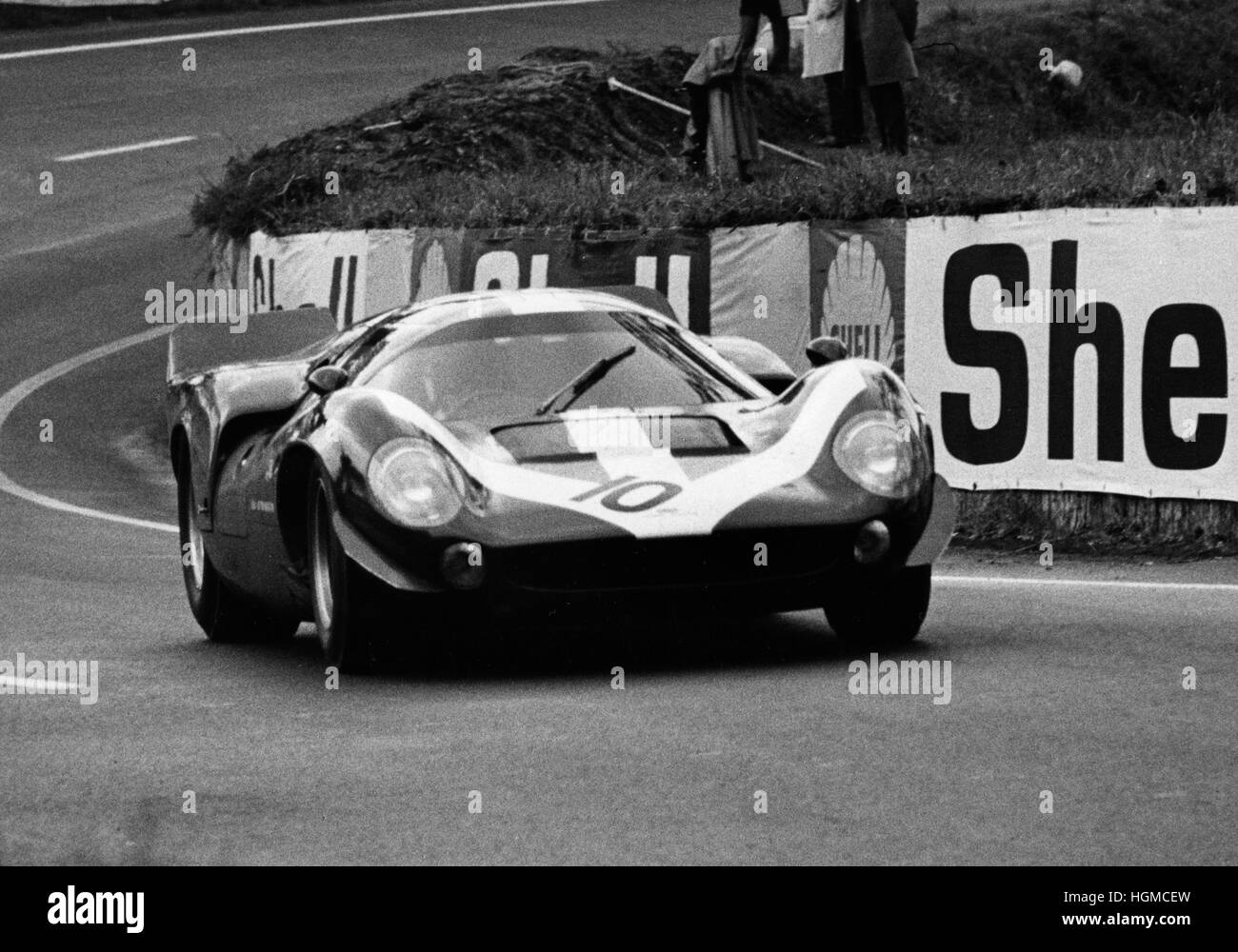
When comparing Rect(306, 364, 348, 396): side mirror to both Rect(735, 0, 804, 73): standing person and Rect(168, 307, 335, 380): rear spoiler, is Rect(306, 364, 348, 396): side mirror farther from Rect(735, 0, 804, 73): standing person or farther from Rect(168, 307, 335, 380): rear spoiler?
Rect(735, 0, 804, 73): standing person

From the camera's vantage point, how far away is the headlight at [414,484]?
7492 millimetres

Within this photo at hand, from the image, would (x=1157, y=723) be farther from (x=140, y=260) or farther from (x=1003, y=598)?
(x=140, y=260)

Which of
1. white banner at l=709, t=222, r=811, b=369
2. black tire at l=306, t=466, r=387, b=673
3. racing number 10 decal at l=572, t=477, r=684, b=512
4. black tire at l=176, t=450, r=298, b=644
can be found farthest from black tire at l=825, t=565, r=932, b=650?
white banner at l=709, t=222, r=811, b=369

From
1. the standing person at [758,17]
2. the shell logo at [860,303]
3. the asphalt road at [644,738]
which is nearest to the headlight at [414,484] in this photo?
the asphalt road at [644,738]

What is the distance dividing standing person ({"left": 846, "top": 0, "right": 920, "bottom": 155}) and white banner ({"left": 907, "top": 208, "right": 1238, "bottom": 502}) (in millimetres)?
4467

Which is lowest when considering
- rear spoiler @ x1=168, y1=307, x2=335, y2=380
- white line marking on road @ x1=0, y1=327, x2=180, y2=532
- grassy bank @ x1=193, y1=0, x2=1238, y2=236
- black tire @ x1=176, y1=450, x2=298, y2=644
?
white line marking on road @ x1=0, y1=327, x2=180, y2=532

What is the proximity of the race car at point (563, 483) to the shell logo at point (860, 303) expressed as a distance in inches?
155

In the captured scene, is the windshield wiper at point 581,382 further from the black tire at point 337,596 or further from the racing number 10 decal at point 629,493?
the black tire at point 337,596

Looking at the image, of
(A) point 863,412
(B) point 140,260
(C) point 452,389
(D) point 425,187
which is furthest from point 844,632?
(B) point 140,260

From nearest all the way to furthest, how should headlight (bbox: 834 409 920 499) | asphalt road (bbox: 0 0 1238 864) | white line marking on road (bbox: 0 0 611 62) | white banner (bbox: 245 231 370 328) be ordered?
1. asphalt road (bbox: 0 0 1238 864)
2. headlight (bbox: 834 409 920 499)
3. white banner (bbox: 245 231 370 328)
4. white line marking on road (bbox: 0 0 611 62)

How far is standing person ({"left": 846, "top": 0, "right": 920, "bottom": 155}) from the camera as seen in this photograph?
16.9 metres

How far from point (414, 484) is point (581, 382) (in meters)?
0.90
